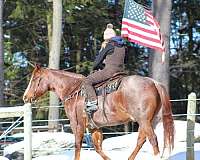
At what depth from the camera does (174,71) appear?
98.9 feet

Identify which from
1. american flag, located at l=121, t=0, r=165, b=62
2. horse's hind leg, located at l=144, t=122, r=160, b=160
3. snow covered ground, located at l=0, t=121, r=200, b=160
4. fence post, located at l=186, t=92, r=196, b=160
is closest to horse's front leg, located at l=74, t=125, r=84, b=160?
snow covered ground, located at l=0, t=121, r=200, b=160

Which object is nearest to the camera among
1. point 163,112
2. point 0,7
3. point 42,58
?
point 163,112

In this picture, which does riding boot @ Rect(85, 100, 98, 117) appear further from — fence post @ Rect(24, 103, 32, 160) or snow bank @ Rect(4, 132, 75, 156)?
snow bank @ Rect(4, 132, 75, 156)

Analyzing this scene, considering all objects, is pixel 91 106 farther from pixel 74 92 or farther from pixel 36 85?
pixel 36 85

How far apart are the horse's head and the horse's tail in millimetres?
Answer: 2251

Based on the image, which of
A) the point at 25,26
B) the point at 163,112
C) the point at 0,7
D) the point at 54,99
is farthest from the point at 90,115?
the point at 25,26

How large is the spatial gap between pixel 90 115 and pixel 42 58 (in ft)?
65.8

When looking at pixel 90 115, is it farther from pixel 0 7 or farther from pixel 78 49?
pixel 78 49

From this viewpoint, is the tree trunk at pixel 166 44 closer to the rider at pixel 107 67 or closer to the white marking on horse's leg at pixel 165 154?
the rider at pixel 107 67

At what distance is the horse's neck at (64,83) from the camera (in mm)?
9391

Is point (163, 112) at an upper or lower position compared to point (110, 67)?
lower

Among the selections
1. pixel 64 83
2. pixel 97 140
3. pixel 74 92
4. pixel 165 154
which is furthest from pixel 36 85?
pixel 165 154

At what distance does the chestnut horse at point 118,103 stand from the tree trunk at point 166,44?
203 inches

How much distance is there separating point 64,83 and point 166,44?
17.9 ft
